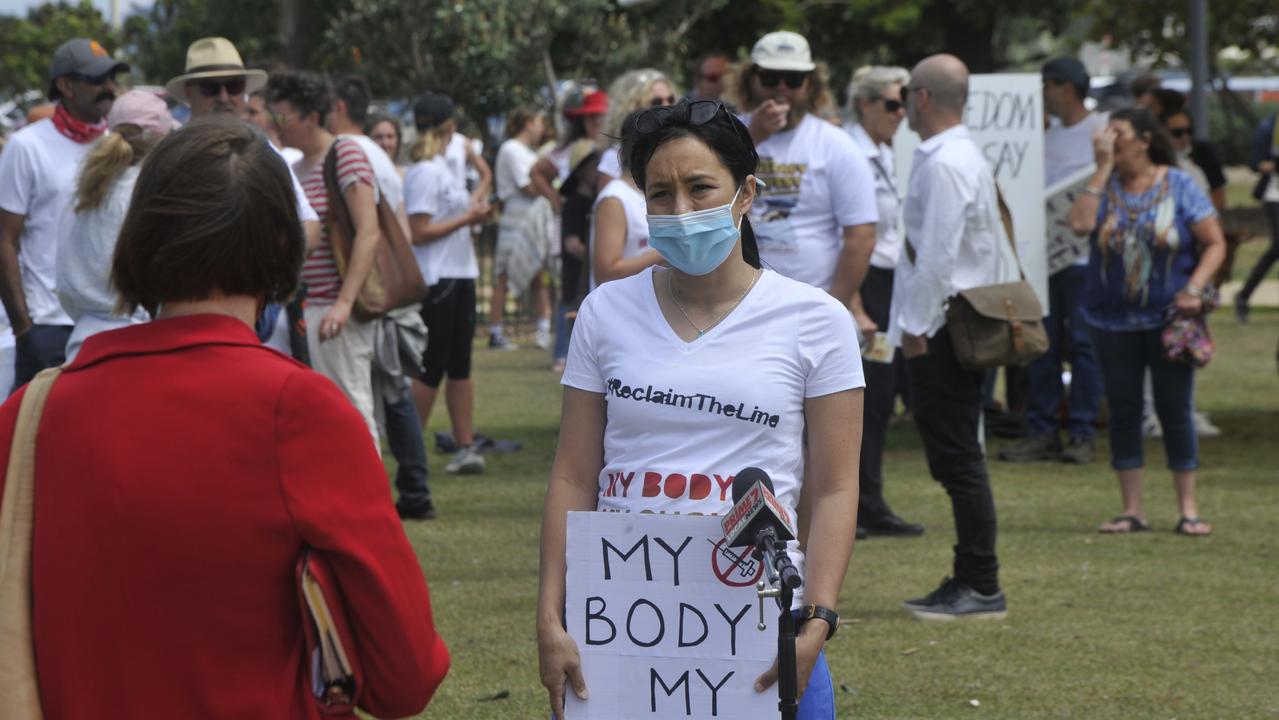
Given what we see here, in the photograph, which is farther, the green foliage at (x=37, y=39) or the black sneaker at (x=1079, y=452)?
the green foliage at (x=37, y=39)

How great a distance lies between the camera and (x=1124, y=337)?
860 centimetres

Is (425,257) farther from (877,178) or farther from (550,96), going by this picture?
(550,96)

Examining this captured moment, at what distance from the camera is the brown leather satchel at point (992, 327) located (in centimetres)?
677

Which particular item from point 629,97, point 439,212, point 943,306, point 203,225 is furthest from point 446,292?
point 203,225

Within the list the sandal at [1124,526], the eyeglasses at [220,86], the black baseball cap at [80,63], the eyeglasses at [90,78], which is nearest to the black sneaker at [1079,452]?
the sandal at [1124,526]

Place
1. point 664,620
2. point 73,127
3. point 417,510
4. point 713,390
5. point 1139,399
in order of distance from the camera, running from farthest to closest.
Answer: point 417,510 → point 1139,399 → point 73,127 → point 713,390 → point 664,620

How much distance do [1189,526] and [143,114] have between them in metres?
5.33

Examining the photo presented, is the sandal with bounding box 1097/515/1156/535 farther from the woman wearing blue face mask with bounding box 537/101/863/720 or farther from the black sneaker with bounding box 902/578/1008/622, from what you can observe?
the woman wearing blue face mask with bounding box 537/101/863/720

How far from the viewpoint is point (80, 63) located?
728 cm

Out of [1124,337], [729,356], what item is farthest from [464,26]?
[729,356]

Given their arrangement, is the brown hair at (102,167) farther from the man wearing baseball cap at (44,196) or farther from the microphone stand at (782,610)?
the microphone stand at (782,610)

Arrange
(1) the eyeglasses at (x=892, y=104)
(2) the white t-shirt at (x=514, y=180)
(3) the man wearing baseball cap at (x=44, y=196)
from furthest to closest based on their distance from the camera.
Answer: (2) the white t-shirt at (x=514, y=180) < (1) the eyeglasses at (x=892, y=104) < (3) the man wearing baseball cap at (x=44, y=196)

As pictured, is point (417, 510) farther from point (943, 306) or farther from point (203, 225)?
point (203, 225)

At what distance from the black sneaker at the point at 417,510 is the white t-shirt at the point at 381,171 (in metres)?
1.65
